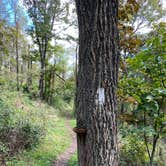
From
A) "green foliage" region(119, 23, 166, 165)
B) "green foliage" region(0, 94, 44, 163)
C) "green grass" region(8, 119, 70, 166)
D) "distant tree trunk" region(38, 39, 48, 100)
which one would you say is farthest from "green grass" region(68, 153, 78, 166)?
"distant tree trunk" region(38, 39, 48, 100)

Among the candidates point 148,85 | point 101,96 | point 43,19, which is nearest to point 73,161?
point 148,85

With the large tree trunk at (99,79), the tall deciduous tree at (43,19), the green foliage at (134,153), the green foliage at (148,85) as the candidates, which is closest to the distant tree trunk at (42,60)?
the tall deciduous tree at (43,19)

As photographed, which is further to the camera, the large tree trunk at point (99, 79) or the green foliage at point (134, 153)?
the green foliage at point (134, 153)

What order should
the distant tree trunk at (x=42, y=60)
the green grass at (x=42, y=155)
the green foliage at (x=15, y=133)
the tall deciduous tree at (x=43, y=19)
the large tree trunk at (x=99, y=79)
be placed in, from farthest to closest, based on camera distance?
the distant tree trunk at (x=42, y=60), the tall deciduous tree at (x=43, y=19), the green grass at (x=42, y=155), the green foliage at (x=15, y=133), the large tree trunk at (x=99, y=79)

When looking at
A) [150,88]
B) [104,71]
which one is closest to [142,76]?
[150,88]

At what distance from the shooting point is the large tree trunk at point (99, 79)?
227 cm

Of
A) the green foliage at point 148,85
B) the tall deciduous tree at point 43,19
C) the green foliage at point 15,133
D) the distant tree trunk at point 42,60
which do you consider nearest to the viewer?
the green foliage at point 148,85

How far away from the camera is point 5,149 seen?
4961 mm

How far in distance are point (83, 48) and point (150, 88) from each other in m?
1.80

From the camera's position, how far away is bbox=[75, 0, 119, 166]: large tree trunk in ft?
7.46

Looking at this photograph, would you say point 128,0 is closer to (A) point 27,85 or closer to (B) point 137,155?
(B) point 137,155

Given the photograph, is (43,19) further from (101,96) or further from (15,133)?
(101,96)

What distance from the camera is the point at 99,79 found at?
2.29 meters

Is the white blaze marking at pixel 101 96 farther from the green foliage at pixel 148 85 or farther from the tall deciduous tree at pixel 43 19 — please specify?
the tall deciduous tree at pixel 43 19
